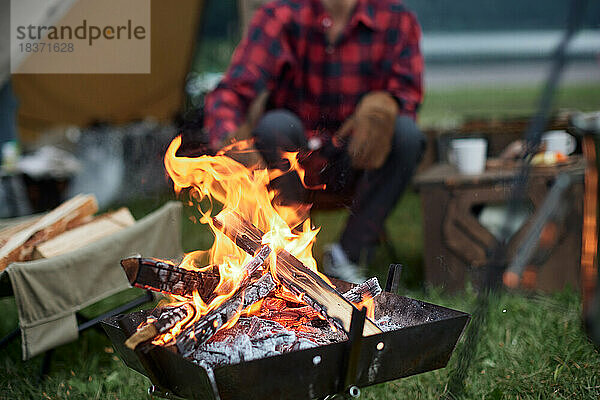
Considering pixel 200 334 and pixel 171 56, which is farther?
pixel 171 56

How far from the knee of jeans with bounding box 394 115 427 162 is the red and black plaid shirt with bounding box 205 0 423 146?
277 millimetres

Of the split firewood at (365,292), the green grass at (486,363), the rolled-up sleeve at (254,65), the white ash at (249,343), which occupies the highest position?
the rolled-up sleeve at (254,65)

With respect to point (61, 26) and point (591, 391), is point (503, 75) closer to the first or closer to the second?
point (61, 26)

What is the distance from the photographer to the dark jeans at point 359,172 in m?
2.38

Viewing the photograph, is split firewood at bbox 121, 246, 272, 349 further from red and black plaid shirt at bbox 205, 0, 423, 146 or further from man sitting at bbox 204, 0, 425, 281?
red and black plaid shirt at bbox 205, 0, 423, 146

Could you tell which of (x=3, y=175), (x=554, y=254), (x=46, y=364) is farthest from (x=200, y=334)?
(x=3, y=175)

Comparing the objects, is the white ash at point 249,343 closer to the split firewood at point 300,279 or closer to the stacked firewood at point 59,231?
the split firewood at point 300,279

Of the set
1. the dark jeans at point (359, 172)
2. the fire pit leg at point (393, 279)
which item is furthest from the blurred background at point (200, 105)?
the fire pit leg at point (393, 279)

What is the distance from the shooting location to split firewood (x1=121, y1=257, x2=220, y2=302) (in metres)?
1.18

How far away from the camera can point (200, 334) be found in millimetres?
1123

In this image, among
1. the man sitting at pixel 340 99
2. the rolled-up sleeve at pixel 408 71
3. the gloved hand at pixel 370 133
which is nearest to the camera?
the gloved hand at pixel 370 133

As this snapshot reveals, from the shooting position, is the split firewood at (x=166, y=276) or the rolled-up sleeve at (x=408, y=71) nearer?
the split firewood at (x=166, y=276)

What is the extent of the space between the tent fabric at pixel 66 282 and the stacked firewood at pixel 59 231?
0.45 feet

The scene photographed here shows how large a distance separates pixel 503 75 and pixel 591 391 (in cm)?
334
